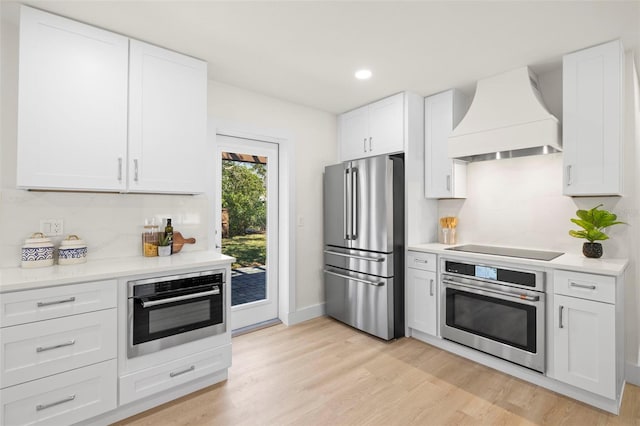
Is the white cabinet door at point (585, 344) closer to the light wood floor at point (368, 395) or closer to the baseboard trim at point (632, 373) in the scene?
the light wood floor at point (368, 395)

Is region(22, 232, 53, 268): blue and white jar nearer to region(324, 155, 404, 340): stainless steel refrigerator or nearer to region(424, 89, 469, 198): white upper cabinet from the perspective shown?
region(324, 155, 404, 340): stainless steel refrigerator

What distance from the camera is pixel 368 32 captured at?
2.17 metres

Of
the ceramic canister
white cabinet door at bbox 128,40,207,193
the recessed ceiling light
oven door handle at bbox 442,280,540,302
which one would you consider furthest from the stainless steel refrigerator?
the ceramic canister

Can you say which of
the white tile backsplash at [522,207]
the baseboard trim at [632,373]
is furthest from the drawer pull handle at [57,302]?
the baseboard trim at [632,373]

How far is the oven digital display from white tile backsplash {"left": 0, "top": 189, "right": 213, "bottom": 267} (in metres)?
2.41

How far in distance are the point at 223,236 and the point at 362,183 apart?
1.56m

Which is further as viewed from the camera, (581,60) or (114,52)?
(581,60)

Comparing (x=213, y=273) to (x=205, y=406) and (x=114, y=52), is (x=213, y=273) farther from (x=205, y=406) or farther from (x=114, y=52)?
(x=114, y=52)

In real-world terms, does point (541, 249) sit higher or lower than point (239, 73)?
lower

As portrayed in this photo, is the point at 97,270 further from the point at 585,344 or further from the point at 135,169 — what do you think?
the point at 585,344

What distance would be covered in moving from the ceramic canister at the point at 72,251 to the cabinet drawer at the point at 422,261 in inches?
109

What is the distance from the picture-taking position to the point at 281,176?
11.9 ft

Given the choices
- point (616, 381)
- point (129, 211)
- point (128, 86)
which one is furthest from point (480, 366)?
point (128, 86)

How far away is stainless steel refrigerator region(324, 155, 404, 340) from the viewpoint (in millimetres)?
3104
